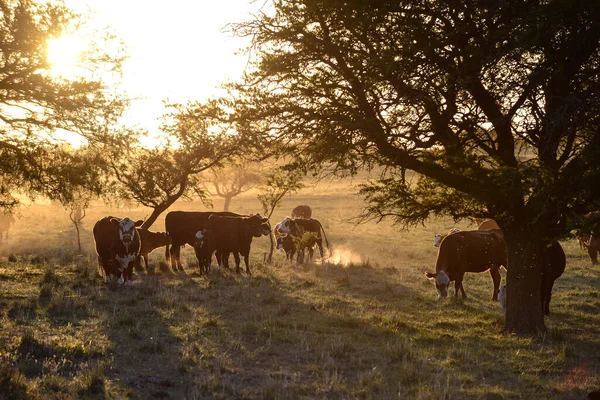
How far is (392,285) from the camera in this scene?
1750 cm

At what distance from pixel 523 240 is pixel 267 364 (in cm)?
550

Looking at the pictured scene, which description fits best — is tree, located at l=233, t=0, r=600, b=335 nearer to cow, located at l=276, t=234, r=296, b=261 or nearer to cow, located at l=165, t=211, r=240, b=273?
cow, located at l=165, t=211, r=240, b=273

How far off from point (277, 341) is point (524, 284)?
194 inches

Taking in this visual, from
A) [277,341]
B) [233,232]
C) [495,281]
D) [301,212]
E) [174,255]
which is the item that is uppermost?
[301,212]

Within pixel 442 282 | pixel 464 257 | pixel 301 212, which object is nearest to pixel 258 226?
pixel 442 282

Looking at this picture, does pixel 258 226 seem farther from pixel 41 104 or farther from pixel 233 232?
pixel 41 104

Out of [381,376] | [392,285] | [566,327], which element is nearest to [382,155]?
[381,376]

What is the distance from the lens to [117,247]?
1595cm

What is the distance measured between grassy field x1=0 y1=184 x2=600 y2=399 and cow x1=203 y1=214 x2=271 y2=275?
1.49 meters

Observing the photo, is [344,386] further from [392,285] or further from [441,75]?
[392,285]

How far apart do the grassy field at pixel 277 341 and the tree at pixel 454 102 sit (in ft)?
5.55

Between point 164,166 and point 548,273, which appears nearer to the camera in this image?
point 548,273

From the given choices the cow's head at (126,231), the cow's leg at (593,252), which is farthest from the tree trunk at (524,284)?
the cow's leg at (593,252)

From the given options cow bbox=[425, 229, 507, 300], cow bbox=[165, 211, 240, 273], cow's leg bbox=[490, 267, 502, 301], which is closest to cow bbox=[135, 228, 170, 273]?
cow bbox=[165, 211, 240, 273]
